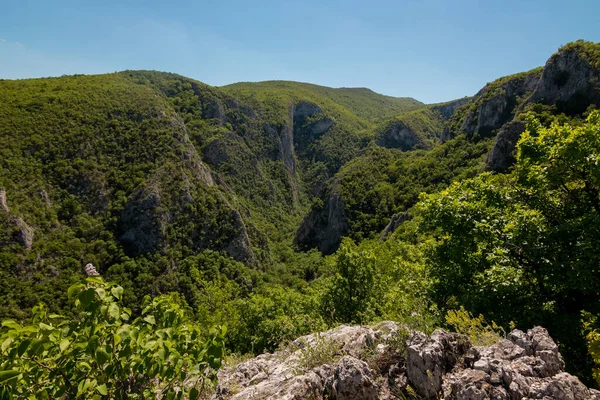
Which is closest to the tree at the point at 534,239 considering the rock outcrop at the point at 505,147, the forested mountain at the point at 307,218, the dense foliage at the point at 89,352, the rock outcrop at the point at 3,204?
the forested mountain at the point at 307,218

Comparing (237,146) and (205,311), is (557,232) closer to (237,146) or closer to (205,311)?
(205,311)

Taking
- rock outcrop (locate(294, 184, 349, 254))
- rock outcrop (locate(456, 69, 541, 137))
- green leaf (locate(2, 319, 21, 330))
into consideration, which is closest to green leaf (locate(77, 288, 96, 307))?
green leaf (locate(2, 319, 21, 330))

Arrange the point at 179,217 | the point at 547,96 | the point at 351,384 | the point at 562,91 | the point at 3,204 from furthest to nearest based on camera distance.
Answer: the point at 179,217 < the point at 547,96 < the point at 562,91 < the point at 3,204 < the point at 351,384

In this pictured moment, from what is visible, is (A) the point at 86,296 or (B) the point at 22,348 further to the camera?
(A) the point at 86,296

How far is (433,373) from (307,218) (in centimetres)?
11506

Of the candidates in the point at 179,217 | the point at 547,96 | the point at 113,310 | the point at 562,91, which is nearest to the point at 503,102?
the point at 547,96

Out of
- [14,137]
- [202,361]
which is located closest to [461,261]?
[202,361]

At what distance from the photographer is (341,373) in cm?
535

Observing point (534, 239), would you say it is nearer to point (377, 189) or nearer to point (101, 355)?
point (101, 355)

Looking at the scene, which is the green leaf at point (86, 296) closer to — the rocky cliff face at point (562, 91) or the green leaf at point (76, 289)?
the green leaf at point (76, 289)

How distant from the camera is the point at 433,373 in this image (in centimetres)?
503

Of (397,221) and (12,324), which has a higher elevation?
(12,324)

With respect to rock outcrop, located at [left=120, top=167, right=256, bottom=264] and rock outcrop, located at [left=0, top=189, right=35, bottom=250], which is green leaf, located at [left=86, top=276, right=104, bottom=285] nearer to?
rock outcrop, located at [left=0, top=189, right=35, bottom=250]

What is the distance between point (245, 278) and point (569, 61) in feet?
301
